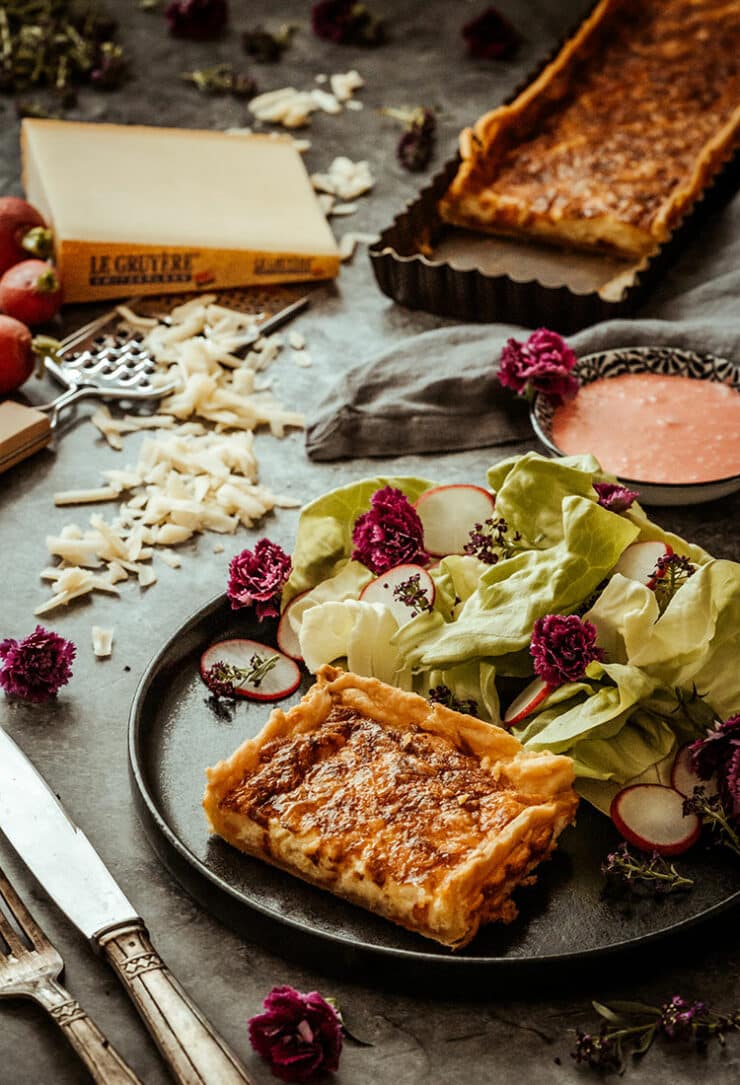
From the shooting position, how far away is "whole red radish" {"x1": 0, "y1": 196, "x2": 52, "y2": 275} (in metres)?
4.22

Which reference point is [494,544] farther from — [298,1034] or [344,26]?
[344,26]

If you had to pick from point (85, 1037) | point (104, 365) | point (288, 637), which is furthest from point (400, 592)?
point (104, 365)

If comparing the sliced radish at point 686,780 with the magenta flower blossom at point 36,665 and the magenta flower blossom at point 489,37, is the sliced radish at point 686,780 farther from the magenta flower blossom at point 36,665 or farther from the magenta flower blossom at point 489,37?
the magenta flower blossom at point 489,37

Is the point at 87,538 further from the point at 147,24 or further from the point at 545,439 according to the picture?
the point at 147,24

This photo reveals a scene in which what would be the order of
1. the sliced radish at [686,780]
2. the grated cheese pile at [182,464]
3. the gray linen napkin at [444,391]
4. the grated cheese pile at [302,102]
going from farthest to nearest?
the grated cheese pile at [302,102]
the gray linen napkin at [444,391]
the grated cheese pile at [182,464]
the sliced radish at [686,780]

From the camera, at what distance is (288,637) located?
3006 millimetres

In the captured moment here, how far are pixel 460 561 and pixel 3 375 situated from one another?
1.63m

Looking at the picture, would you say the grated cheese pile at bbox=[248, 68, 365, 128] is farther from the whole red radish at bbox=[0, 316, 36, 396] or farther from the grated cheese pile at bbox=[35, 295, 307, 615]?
the whole red radish at bbox=[0, 316, 36, 396]

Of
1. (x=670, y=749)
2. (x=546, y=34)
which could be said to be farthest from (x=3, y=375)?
(x=546, y=34)

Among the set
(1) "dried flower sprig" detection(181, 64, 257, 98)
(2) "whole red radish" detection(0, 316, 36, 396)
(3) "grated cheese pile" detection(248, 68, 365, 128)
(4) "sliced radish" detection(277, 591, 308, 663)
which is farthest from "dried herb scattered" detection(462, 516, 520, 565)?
(1) "dried flower sprig" detection(181, 64, 257, 98)

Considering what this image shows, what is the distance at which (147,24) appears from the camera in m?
5.94

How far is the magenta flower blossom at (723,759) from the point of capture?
2.47 m

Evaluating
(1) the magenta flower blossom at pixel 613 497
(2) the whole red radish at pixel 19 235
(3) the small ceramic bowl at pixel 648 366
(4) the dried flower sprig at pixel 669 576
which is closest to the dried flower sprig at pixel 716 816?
(4) the dried flower sprig at pixel 669 576

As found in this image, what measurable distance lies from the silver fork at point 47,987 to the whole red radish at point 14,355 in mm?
1832
